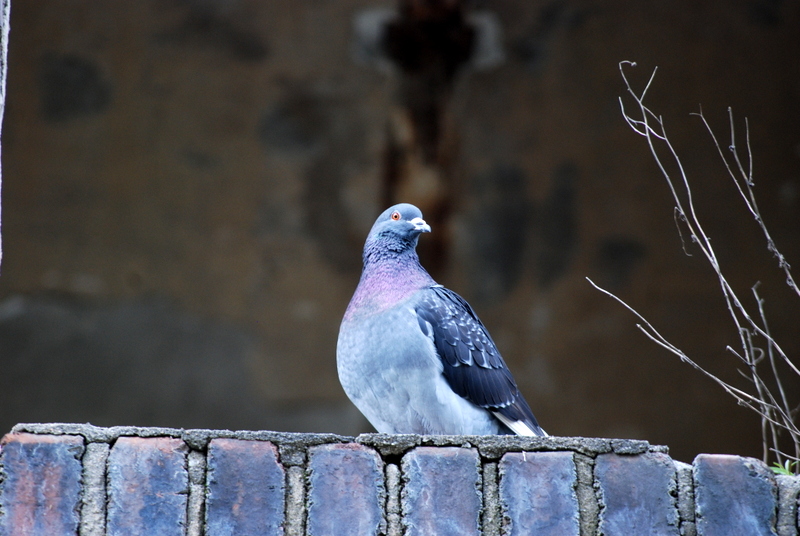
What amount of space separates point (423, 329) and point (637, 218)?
362 centimetres

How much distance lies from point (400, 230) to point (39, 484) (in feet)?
5.34

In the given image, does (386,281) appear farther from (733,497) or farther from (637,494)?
(733,497)

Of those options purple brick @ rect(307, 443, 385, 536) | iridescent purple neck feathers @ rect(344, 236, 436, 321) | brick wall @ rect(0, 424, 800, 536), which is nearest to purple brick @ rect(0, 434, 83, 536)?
brick wall @ rect(0, 424, 800, 536)

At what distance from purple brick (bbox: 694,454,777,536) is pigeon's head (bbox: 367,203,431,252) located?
140cm

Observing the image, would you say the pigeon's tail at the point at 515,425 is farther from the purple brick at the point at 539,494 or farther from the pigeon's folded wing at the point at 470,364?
the purple brick at the point at 539,494

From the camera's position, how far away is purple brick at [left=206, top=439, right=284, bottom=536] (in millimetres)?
2033

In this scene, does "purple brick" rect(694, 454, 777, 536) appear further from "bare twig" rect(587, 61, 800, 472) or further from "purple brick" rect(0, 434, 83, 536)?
"purple brick" rect(0, 434, 83, 536)

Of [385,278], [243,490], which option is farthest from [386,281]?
[243,490]

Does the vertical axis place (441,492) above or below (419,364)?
below

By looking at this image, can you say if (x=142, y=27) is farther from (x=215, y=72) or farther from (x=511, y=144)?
Result: (x=511, y=144)

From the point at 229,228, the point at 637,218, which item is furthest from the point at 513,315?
the point at 229,228

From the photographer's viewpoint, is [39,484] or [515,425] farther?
[515,425]

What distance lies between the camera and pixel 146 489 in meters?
2.03

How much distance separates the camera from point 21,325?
6.16 meters
